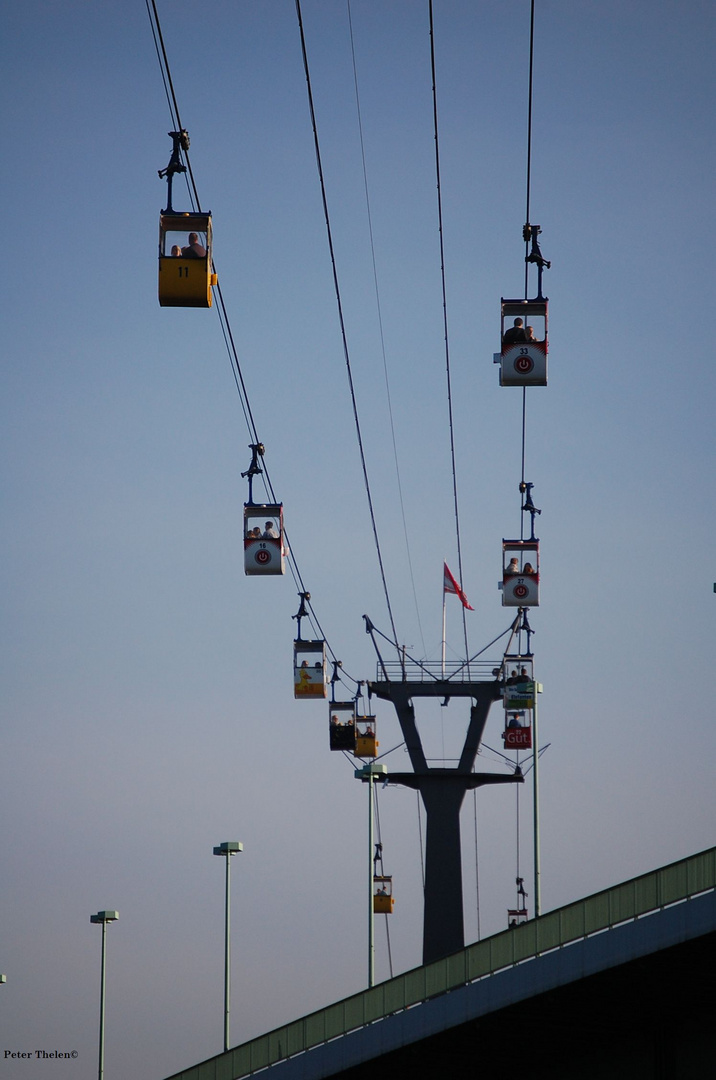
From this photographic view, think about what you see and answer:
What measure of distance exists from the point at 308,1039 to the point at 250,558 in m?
13.4

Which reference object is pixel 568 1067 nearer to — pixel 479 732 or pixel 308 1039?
pixel 308 1039

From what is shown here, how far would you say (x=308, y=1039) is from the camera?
4300 cm

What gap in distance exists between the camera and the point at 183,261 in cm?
2536

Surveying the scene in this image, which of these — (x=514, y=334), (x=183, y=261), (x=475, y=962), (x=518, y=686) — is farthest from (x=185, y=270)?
(x=518, y=686)

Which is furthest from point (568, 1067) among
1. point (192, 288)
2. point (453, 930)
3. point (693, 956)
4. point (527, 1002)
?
point (453, 930)

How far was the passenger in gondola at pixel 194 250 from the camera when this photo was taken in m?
25.5

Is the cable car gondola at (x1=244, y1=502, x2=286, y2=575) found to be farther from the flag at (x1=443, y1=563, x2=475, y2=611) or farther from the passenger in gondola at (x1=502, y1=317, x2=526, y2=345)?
the flag at (x1=443, y1=563, x2=475, y2=611)

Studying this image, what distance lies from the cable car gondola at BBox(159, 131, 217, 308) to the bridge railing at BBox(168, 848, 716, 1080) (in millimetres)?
16344

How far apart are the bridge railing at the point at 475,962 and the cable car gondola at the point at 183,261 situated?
53.6 ft

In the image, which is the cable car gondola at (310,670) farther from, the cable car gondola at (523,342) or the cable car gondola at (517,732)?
the cable car gondola at (523,342)

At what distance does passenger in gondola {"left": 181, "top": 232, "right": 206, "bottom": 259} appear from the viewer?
2548 centimetres

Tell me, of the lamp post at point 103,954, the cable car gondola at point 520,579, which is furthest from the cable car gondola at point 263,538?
the lamp post at point 103,954

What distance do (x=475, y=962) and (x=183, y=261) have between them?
67.6ft

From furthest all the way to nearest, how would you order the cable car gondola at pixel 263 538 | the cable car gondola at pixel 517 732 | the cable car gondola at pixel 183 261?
the cable car gondola at pixel 517 732, the cable car gondola at pixel 263 538, the cable car gondola at pixel 183 261
